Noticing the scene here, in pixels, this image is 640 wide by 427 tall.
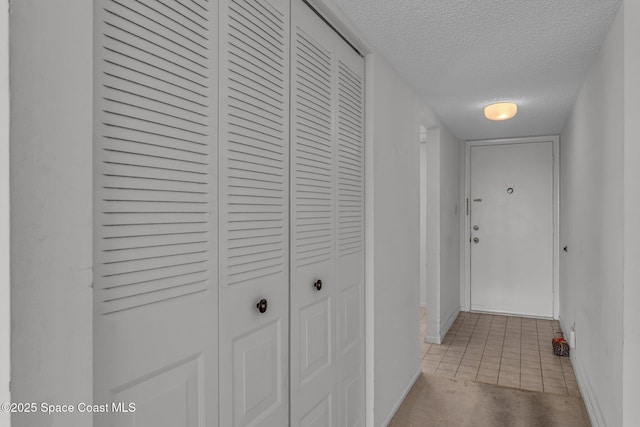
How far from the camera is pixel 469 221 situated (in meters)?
5.32

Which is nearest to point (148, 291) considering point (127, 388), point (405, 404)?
point (127, 388)

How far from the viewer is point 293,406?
5.29 feet

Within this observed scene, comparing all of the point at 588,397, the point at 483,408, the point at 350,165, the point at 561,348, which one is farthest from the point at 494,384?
the point at 350,165

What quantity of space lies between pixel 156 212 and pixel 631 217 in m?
1.83

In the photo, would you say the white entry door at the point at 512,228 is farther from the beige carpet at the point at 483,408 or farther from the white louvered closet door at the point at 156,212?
the white louvered closet door at the point at 156,212

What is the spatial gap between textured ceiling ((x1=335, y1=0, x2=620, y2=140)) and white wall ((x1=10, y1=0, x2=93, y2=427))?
53.0 inches

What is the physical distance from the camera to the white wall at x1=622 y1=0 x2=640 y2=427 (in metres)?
1.71

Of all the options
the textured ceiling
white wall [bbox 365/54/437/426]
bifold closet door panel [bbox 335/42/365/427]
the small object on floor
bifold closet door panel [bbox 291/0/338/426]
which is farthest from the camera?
the small object on floor

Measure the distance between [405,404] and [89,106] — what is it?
269cm

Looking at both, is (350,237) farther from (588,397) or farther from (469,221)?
(469,221)

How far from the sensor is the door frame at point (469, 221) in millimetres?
4898

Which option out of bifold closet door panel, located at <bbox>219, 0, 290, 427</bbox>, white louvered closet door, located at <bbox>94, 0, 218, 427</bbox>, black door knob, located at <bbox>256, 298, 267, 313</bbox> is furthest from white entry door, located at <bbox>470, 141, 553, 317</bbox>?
white louvered closet door, located at <bbox>94, 0, 218, 427</bbox>

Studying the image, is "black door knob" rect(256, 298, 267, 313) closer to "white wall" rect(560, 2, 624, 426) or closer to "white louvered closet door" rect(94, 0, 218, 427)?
"white louvered closet door" rect(94, 0, 218, 427)

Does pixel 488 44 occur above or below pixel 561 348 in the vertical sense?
above
